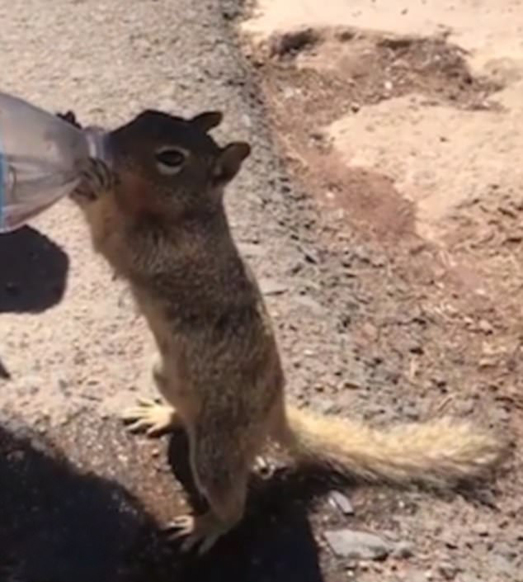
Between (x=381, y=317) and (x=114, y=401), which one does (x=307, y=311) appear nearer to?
(x=381, y=317)

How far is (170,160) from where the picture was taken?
5.43 meters

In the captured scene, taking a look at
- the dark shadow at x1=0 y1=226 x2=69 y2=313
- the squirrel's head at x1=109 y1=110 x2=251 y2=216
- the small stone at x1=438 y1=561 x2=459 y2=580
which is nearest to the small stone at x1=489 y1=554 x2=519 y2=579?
the small stone at x1=438 y1=561 x2=459 y2=580

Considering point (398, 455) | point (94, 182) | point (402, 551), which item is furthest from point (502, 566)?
point (94, 182)

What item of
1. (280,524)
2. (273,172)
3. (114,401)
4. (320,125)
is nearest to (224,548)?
(280,524)

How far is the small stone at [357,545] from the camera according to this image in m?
5.57

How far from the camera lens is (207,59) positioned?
8.73m

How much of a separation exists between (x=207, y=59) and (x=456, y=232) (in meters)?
1.79

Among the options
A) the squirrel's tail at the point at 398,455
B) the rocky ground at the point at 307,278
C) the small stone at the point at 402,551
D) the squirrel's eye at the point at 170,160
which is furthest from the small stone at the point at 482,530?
the squirrel's eye at the point at 170,160

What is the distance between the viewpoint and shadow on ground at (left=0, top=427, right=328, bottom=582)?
5250mm

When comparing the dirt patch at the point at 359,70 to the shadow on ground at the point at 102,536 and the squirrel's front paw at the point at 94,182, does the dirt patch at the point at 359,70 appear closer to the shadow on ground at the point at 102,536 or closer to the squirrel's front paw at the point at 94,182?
the squirrel's front paw at the point at 94,182

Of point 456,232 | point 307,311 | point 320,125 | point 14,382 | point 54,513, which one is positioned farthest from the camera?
point 320,125

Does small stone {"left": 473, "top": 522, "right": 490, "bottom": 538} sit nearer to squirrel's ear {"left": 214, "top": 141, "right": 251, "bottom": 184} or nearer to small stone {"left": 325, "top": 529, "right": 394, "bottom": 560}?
small stone {"left": 325, "top": 529, "right": 394, "bottom": 560}

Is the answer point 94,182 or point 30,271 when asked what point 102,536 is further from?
point 30,271

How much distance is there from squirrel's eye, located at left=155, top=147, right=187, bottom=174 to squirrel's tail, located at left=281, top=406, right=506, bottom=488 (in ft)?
3.13
